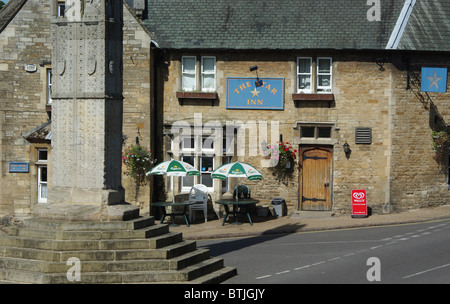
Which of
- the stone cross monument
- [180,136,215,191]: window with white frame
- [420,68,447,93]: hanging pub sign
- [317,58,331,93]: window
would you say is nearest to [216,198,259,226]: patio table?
[180,136,215,191]: window with white frame

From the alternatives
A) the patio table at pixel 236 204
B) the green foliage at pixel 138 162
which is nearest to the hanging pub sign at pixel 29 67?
the green foliage at pixel 138 162

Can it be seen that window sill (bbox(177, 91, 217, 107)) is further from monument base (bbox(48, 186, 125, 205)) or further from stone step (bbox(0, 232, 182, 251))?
stone step (bbox(0, 232, 182, 251))

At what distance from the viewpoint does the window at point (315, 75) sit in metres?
24.1

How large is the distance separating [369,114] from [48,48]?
431 inches

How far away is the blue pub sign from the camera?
24172 mm

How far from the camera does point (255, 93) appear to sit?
2423 centimetres

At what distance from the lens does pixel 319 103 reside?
79.1 feet

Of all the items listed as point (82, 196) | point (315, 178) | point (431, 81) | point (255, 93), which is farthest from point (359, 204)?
point (82, 196)

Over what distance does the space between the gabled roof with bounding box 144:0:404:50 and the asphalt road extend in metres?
6.66

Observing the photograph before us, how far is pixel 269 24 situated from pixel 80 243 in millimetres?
13634

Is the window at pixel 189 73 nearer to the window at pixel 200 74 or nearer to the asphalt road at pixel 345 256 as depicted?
the window at pixel 200 74

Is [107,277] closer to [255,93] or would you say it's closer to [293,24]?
[255,93]
